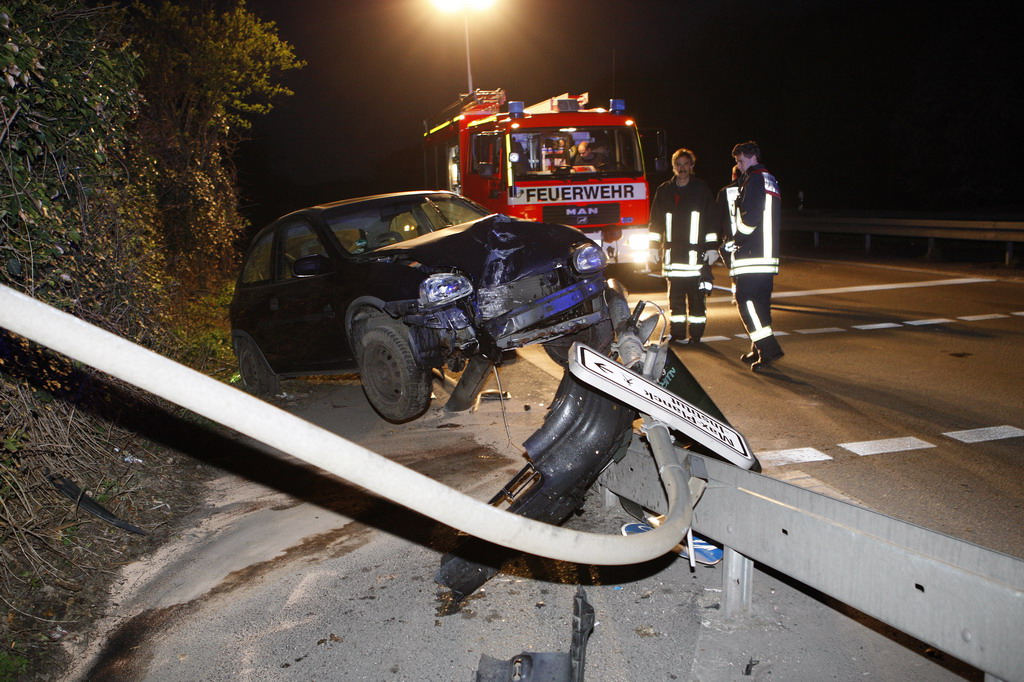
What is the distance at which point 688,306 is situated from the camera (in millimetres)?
9109

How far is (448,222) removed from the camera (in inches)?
275

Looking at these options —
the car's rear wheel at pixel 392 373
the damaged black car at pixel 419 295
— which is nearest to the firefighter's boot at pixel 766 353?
the damaged black car at pixel 419 295

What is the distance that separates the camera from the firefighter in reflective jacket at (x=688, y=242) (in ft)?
29.3

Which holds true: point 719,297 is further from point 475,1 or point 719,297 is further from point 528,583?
point 475,1

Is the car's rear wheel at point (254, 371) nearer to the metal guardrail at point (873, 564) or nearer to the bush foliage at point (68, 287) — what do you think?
the bush foliage at point (68, 287)

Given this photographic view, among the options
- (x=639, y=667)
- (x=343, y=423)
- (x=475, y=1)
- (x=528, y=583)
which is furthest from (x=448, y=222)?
(x=475, y=1)

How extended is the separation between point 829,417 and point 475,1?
63.7 feet

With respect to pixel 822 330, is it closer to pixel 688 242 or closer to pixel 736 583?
pixel 688 242

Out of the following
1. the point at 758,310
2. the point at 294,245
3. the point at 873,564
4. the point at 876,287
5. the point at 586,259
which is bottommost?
the point at 876,287

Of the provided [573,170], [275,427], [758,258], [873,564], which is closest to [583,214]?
[573,170]

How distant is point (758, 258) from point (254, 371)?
198 inches

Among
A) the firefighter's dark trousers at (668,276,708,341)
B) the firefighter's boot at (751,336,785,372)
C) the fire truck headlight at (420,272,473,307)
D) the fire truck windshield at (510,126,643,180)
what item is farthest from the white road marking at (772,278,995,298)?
the fire truck headlight at (420,272,473,307)

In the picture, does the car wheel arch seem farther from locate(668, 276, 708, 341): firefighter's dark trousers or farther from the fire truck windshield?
the fire truck windshield

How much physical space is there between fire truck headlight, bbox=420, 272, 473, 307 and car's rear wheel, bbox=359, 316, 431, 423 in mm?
497
